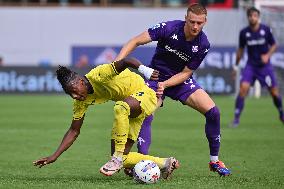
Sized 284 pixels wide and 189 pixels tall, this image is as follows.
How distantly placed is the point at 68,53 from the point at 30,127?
21773mm

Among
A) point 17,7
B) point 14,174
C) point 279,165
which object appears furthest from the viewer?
point 17,7

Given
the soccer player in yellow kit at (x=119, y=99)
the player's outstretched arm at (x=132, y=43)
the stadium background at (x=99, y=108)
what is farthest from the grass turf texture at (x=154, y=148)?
the player's outstretched arm at (x=132, y=43)

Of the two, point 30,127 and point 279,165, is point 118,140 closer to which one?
point 279,165

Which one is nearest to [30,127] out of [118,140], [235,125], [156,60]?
[235,125]

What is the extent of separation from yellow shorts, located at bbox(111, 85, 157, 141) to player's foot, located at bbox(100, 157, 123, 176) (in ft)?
1.11

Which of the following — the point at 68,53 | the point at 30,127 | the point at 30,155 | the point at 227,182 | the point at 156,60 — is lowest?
the point at 68,53

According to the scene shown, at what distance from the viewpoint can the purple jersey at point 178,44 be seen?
10.6m

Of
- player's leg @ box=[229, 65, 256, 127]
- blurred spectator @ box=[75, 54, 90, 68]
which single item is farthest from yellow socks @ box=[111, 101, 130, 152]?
blurred spectator @ box=[75, 54, 90, 68]

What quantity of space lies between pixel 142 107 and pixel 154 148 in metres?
4.64

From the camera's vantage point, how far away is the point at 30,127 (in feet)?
60.7

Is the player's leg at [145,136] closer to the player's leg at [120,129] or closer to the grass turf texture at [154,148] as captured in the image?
the grass turf texture at [154,148]

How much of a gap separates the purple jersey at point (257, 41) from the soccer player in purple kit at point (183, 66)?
8068mm

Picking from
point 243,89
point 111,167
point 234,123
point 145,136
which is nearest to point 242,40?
point 243,89

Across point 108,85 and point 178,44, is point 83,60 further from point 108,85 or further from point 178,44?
point 108,85
